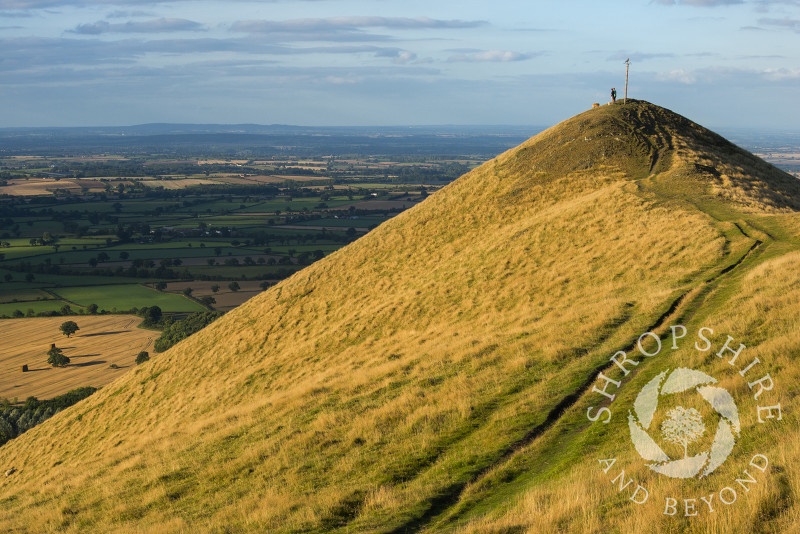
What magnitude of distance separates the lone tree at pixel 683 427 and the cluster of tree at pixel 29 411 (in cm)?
5176

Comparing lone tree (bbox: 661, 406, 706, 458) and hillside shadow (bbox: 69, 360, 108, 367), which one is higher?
lone tree (bbox: 661, 406, 706, 458)

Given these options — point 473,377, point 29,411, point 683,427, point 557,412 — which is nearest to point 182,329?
point 29,411

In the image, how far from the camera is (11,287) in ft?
349

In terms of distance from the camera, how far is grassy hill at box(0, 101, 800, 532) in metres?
12.3

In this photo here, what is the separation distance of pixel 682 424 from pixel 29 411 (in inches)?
2196

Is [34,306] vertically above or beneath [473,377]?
beneath

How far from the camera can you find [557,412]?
50.6ft

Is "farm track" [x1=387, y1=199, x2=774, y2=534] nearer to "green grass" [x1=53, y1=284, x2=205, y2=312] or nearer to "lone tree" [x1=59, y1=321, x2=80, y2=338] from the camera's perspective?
"lone tree" [x1=59, y1=321, x2=80, y2=338]

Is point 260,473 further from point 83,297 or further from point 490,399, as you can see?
point 83,297

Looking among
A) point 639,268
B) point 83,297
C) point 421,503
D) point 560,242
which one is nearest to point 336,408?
point 421,503

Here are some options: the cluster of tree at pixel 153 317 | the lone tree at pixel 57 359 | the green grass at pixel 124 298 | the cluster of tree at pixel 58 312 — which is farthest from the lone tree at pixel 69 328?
the green grass at pixel 124 298

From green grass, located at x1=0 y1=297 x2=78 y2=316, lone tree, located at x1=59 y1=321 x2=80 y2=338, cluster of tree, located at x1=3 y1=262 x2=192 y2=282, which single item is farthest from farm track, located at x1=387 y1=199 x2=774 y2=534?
cluster of tree, located at x1=3 y1=262 x2=192 y2=282

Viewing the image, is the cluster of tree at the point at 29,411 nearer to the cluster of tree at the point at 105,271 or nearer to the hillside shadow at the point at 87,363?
the hillside shadow at the point at 87,363

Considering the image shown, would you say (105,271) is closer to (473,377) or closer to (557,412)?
(473,377)
